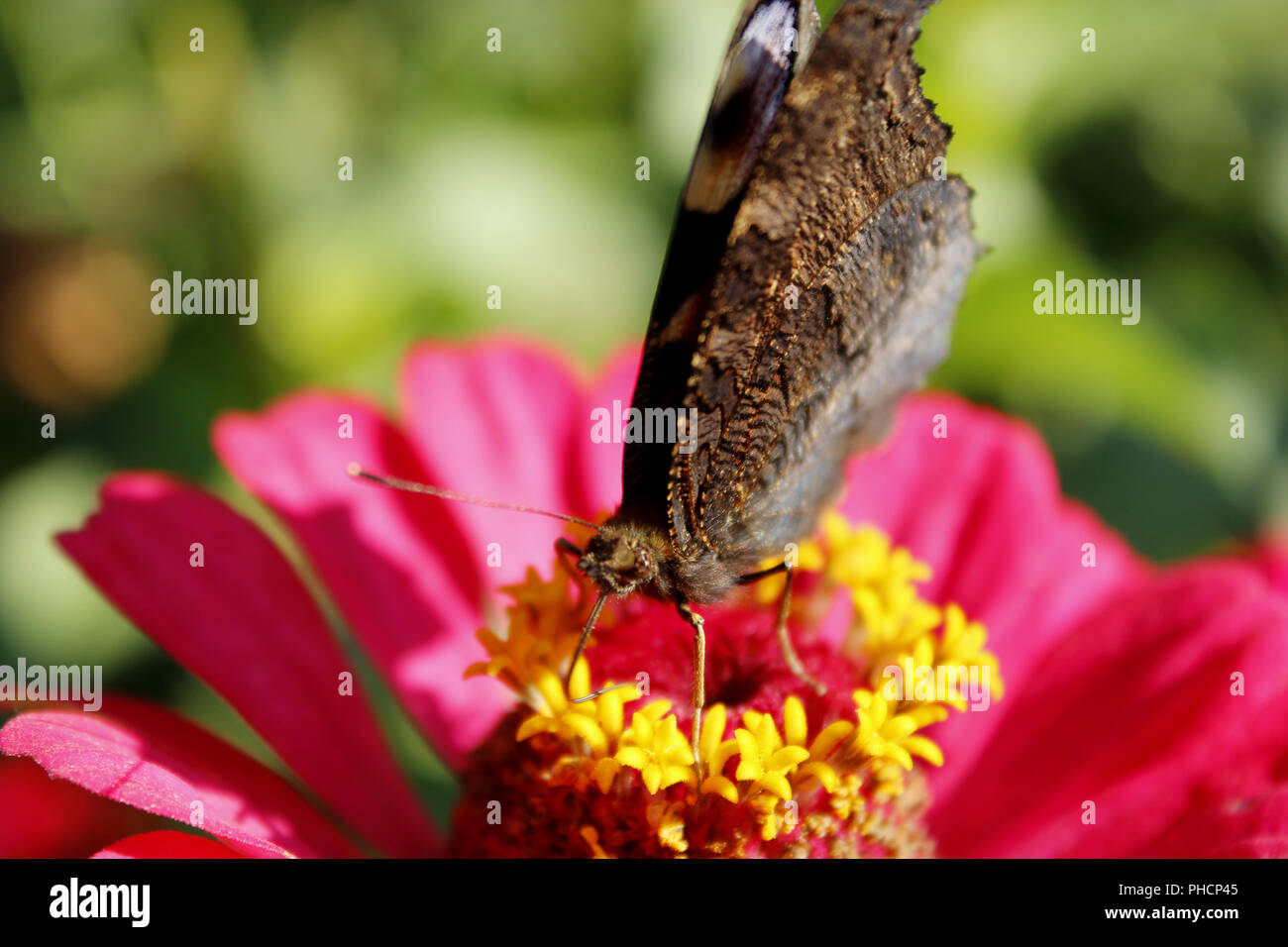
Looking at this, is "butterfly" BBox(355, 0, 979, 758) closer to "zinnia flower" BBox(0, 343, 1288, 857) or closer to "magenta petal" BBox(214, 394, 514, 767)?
"zinnia flower" BBox(0, 343, 1288, 857)

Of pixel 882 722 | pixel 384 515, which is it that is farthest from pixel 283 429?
pixel 882 722

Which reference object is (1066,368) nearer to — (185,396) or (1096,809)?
(1096,809)

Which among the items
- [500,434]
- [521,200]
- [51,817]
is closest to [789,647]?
[500,434]

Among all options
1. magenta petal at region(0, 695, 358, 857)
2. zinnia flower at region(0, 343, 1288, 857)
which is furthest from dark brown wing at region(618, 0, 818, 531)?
magenta petal at region(0, 695, 358, 857)

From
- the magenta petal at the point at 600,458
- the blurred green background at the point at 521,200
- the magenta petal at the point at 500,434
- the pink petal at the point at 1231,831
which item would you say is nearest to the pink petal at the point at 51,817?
the blurred green background at the point at 521,200

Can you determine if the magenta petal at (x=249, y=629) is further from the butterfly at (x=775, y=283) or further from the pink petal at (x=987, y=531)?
the pink petal at (x=987, y=531)

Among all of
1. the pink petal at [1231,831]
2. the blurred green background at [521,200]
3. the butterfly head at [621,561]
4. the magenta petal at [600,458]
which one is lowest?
the pink petal at [1231,831]
